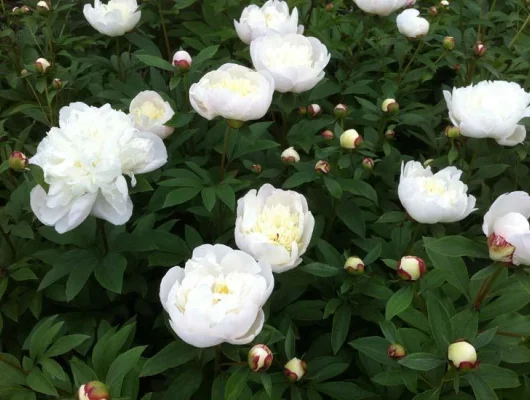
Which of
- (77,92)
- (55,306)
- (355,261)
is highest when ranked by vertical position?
(355,261)

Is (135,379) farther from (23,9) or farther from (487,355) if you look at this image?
(23,9)

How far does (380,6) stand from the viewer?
154 cm

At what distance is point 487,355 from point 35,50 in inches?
68.4

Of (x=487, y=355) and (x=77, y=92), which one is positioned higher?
(x=487, y=355)

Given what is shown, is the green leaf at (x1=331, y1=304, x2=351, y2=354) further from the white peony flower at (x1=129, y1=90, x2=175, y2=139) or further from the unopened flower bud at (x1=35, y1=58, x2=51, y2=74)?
the unopened flower bud at (x1=35, y1=58, x2=51, y2=74)

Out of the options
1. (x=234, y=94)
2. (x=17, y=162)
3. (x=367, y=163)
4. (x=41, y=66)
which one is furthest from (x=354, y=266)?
(x=41, y=66)

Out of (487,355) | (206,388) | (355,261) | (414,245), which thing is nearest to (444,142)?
(414,245)

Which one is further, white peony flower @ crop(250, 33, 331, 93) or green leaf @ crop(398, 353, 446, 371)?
white peony flower @ crop(250, 33, 331, 93)

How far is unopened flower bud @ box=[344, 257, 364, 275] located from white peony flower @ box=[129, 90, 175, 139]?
562mm

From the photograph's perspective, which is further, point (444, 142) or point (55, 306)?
point (444, 142)

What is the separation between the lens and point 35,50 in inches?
74.1

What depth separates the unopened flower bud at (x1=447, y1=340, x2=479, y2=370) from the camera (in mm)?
819

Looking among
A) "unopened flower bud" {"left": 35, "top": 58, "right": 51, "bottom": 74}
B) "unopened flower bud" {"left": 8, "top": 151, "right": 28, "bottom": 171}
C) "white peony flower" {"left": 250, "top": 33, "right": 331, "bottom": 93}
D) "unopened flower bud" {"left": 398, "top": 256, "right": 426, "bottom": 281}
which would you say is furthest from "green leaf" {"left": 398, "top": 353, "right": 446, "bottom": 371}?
"unopened flower bud" {"left": 35, "top": 58, "right": 51, "bottom": 74}

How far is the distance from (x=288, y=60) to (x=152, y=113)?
36 centimetres
